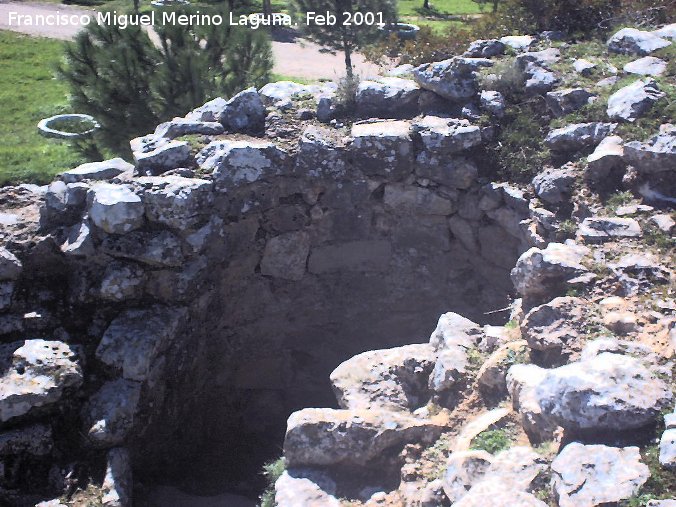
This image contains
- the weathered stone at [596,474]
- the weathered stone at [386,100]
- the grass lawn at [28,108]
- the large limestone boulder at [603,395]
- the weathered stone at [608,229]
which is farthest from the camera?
the grass lawn at [28,108]

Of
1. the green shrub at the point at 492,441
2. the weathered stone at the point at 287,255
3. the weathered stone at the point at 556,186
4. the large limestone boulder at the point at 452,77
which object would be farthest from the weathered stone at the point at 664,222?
the weathered stone at the point at 287,255

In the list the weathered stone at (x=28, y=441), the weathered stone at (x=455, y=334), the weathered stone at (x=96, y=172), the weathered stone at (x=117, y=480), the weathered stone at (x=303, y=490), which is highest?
the weathered stone at (x=96, y=172)

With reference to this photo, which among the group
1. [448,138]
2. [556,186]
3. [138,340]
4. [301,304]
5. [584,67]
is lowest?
[301,304]

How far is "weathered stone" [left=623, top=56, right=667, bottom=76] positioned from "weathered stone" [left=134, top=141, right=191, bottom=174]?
4028 millimetres

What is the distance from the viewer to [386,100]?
7.26m

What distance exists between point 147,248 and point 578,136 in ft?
12.0

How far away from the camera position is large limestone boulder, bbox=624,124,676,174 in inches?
219

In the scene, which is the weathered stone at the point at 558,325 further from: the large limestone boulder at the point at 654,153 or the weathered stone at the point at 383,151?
the weathered stone at the point at 383,151

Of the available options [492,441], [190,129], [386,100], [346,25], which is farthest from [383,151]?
[346,25]

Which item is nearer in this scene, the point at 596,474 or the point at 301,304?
the point at 596,474

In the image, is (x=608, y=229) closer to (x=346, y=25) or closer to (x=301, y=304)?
(x=301, y=304)

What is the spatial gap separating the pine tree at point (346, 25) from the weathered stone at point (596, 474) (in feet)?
37.2

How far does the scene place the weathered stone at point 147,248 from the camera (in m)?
5.98

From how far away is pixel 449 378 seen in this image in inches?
192
